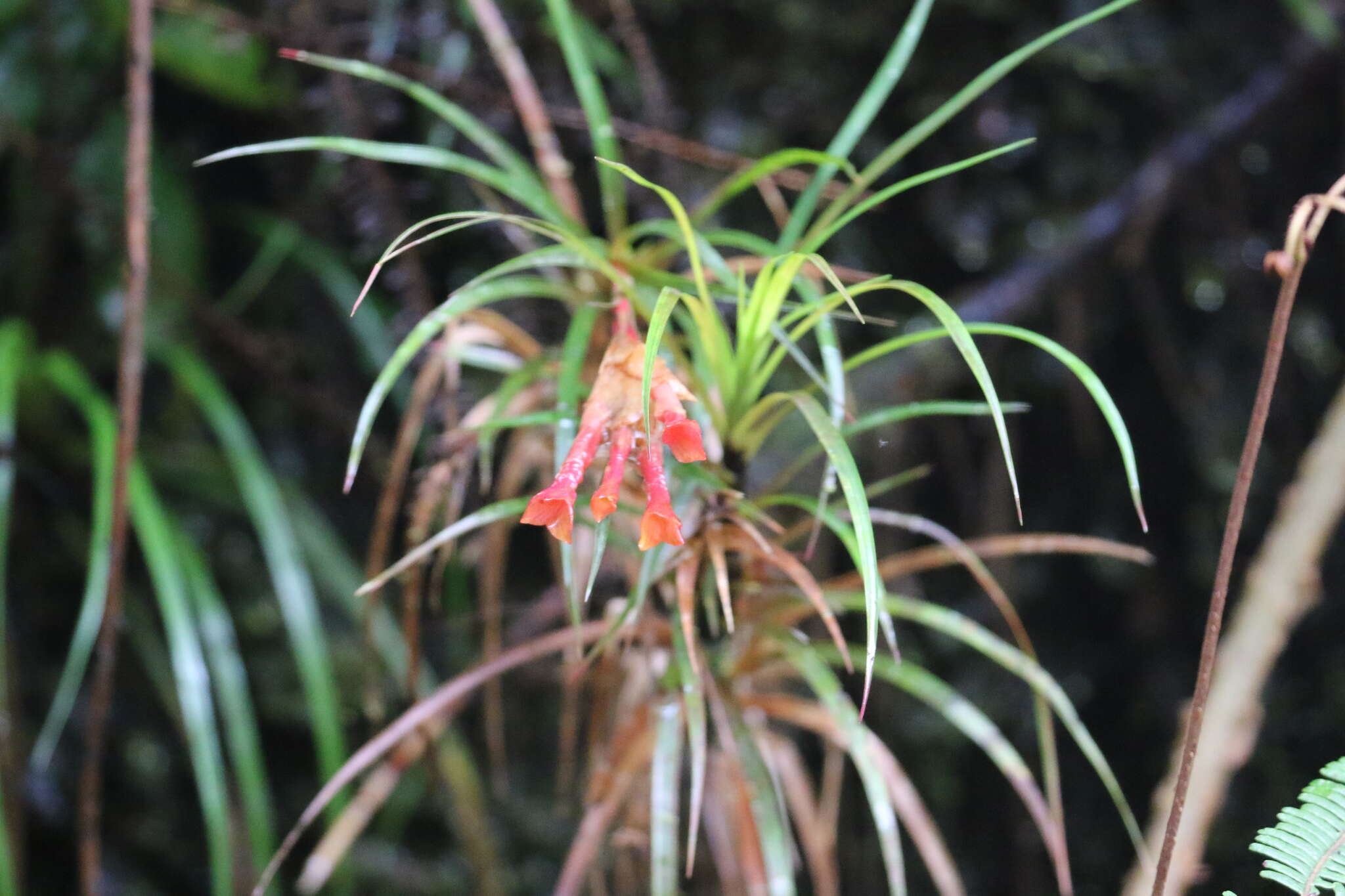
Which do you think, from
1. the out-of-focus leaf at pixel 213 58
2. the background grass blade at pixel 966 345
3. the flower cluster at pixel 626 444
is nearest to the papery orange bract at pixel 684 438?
the flower cluster at pixel 626 444

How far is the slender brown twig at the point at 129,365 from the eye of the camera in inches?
24.7

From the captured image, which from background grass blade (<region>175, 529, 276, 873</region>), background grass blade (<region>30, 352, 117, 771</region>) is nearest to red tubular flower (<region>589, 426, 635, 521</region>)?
background grass blade (<region>30, 352, 117, 771</region>)

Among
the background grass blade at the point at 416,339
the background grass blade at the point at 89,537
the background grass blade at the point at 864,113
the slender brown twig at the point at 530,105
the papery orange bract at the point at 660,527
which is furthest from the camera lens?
the background grass blade at the point at 89,537

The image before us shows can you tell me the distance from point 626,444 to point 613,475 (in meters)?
0.03

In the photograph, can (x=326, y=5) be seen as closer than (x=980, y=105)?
Yes

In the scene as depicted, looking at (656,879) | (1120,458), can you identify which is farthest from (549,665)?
(1120,458)

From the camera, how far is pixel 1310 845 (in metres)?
0.39

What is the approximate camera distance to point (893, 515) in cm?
59

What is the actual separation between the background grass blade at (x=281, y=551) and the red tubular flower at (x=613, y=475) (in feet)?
2.03

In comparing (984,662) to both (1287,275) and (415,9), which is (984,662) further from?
(415,9)

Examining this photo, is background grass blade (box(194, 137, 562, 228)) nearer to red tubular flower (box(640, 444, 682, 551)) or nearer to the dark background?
red tubular flower (box(640, 444, 682, 551))

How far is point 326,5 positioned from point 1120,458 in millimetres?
1047

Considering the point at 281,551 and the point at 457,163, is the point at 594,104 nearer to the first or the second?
the point at 457,163

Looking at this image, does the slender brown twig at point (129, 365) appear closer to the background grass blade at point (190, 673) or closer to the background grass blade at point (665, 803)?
the background grass blade at point (190, 673)
